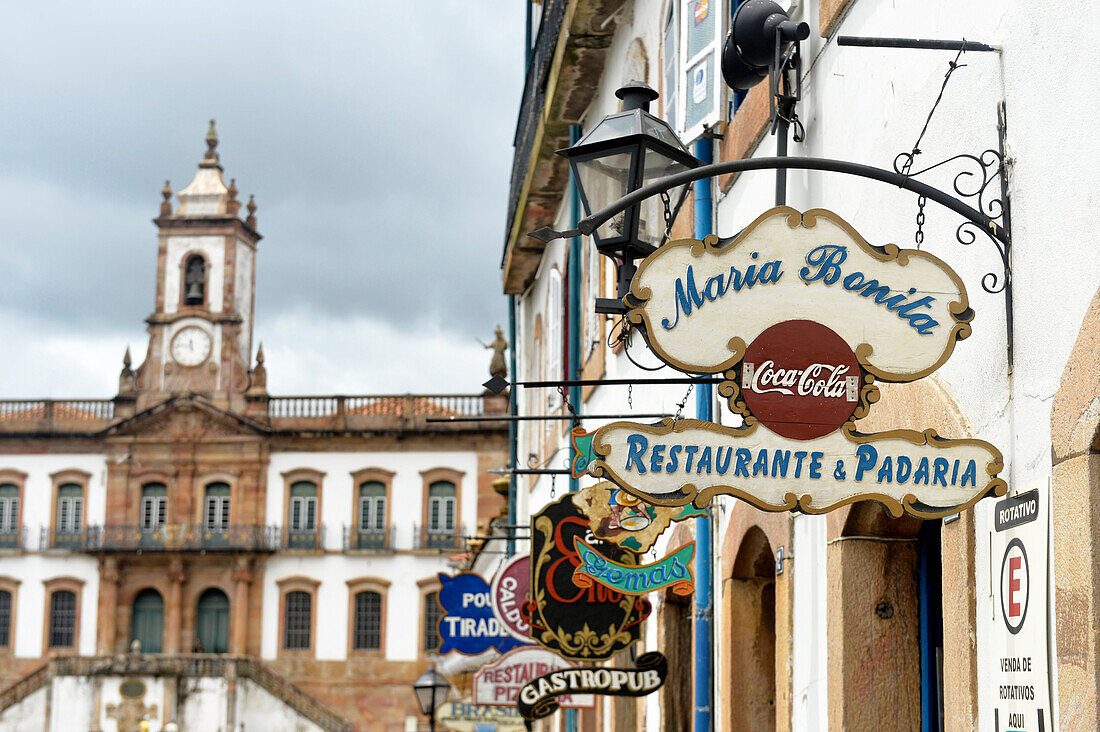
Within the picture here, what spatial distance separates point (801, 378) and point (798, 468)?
21 cm

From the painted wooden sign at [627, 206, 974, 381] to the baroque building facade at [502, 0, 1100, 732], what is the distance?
0.96 ft

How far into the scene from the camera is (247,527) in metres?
50.8

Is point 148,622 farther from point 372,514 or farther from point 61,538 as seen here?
point 372,514

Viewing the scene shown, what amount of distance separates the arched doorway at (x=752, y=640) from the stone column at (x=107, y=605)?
4582 cm

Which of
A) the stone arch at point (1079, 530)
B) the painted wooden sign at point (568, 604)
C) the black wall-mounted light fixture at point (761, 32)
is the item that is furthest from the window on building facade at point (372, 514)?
the stone arch at point (1079, 530)

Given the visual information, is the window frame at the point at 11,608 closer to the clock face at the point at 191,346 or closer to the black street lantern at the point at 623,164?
the clock face at the point at 191,346

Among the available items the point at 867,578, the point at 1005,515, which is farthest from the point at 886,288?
the point at 867,578

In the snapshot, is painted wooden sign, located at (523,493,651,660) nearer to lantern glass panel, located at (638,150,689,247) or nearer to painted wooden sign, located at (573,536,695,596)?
painted wooden sign, located at (573,536,695,596)

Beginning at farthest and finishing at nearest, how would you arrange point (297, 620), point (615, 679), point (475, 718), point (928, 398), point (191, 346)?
point (191, 346)
point (297, 620)
point (475, 718)
point (615, 679)
point (928, 398)

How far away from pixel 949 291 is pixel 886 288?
0.48 feet

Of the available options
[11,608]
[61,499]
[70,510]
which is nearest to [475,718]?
[70,510]

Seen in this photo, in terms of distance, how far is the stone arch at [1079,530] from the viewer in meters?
3.39

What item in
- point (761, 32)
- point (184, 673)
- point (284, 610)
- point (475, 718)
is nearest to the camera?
point (761, 32)

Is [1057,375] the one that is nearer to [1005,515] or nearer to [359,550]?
[1005,515]
